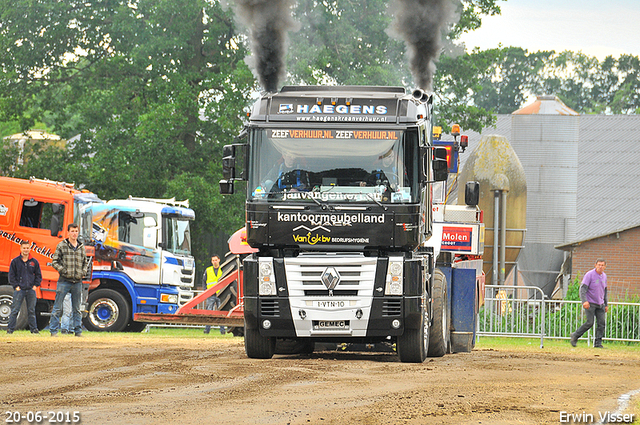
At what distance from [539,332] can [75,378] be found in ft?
42.3

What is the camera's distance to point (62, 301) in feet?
63.9

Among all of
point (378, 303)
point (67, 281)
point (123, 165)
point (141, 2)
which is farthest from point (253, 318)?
point (141, 2)

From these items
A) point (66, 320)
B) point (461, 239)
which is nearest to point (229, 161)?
point (461, 239)

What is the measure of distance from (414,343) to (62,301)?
878cm

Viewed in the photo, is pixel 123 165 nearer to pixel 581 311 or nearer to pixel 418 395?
pixel 581 311

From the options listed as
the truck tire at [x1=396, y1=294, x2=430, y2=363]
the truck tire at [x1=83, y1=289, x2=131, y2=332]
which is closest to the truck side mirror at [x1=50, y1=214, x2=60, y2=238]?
the truck tire at [x1=83, y1=289, x2=131, y2=332]

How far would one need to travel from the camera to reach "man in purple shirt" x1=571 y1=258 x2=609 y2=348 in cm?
2003

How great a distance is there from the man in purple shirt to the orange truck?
34.9 ft

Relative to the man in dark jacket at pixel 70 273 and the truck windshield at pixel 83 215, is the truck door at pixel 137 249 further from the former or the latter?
the man in dark jacket at pixel 70 273

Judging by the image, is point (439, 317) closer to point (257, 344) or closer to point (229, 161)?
point (257, 344)

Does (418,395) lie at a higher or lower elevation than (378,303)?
lower

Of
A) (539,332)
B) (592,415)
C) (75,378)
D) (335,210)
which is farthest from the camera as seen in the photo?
(539,332)

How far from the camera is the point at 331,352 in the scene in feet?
53.1

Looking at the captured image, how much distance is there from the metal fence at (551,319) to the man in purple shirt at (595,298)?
3.24ft
